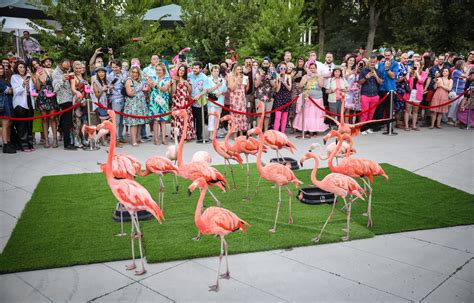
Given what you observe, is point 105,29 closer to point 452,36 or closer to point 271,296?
point 271,296

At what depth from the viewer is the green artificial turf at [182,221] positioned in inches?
214

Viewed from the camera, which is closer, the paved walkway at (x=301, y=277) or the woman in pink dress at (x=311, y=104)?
the paved walkway at (x=301, y=277)

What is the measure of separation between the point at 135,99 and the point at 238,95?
8.41 ft

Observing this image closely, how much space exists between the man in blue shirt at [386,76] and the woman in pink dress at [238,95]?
12.1 ft

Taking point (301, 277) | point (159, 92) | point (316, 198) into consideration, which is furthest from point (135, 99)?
point (301, 277)

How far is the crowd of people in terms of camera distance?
422 inches

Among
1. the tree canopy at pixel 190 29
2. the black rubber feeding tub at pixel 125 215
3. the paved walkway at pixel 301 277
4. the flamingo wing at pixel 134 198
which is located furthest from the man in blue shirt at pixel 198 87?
the flamingo wing at pixel 134 198

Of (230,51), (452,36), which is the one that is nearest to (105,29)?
(230,51)

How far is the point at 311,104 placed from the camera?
486 inches

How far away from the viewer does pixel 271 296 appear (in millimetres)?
4508

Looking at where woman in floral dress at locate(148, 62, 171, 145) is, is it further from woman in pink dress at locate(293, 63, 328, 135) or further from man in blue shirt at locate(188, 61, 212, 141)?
woman in pink dress at locate(293, 63, 328, 135)

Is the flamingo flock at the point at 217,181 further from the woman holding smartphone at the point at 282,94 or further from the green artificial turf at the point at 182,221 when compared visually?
the woman holding smartphone at the point at 282,94

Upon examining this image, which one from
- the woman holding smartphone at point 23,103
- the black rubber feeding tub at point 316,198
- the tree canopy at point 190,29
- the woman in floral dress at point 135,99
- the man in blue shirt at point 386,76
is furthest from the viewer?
the tree canopy at point 190,29

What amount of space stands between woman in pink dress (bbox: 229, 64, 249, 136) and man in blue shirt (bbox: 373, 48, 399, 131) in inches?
145
